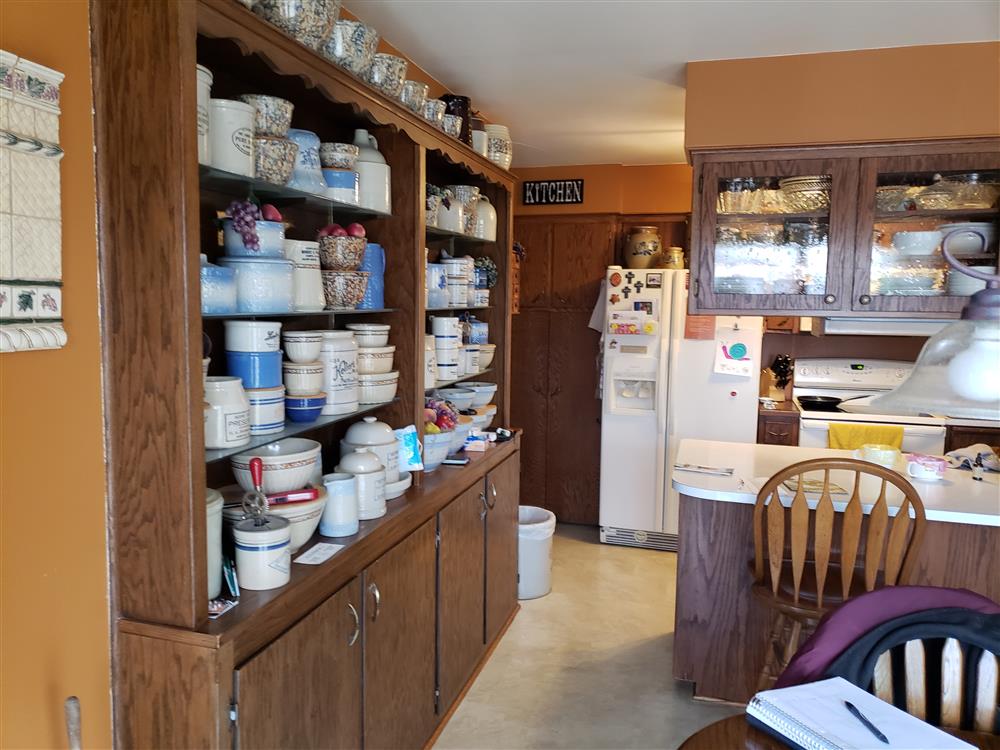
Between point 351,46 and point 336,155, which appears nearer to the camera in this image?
point 351,46

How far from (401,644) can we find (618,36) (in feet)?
6.83

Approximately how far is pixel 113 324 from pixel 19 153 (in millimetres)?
323

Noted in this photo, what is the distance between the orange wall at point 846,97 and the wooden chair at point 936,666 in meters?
2.01

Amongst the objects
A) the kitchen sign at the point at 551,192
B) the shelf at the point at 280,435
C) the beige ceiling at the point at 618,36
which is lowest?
the shelf at the point at 280,435

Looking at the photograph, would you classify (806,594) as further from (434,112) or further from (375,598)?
(434,112)

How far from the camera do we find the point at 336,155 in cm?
194

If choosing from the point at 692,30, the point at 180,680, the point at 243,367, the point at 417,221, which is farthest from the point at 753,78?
the point at 180,680

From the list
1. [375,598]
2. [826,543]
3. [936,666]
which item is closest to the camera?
[936,666]

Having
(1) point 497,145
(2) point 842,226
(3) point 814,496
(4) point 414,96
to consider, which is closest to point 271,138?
(4) point 414,96

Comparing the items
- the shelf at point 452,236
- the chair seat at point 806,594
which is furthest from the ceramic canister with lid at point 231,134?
the chair seat at point 806,594

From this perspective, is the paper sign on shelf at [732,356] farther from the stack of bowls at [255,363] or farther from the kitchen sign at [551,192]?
the stack of bowls at [255,363]

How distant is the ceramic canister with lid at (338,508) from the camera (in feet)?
6.14

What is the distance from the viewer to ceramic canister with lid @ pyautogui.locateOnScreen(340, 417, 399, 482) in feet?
7.01

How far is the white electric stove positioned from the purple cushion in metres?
2.77
